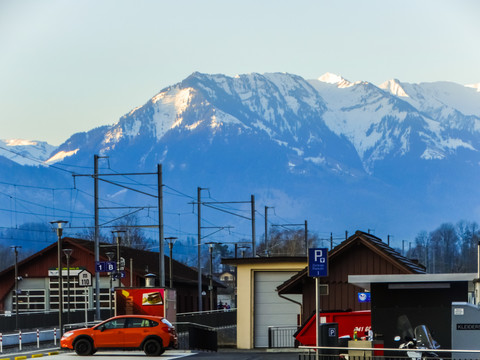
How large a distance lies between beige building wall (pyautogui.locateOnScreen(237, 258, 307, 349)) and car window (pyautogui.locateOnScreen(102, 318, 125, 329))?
11.8 meters

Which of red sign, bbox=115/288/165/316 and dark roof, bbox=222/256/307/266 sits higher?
dark roof, bbox=222/256/307/266

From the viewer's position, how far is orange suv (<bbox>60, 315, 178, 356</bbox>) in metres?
37.1

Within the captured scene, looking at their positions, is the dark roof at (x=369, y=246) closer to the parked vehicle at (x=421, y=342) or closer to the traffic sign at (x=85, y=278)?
the traffic sign at (x=85, y=278)

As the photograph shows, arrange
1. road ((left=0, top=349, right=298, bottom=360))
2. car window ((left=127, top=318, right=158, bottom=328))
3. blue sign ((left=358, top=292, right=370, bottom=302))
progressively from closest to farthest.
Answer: road ((left=0, top=349, right=298, bottom=360)) < car window ((left=127, top=318, right=158, bottom=328)) < blue sign ((left=358, top=292, right=370, bottom=302))

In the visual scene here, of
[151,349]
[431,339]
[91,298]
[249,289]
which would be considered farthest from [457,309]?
[91,298]

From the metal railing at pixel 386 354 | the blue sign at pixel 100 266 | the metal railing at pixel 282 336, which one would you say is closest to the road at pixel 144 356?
the metal railing at pixel 282 336

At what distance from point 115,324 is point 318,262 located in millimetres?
13049

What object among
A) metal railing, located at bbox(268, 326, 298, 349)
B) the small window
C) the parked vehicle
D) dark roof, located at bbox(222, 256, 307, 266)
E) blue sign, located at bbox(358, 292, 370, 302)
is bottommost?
metal railing, located at bbox(268, 326, 298, 349)

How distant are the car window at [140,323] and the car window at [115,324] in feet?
0.80

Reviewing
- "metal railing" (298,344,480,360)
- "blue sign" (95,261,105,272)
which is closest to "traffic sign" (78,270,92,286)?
"blue sign" (95,261,105,272)

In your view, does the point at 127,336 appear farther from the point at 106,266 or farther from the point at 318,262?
the point at 106,266

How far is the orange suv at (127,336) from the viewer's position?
3709 cm

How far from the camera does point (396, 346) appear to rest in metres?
25.8

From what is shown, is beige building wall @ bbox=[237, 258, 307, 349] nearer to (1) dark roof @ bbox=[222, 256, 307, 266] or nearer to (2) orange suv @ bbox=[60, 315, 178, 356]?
(1) dark roof @ bbox=[222, 256, 307, 266]
